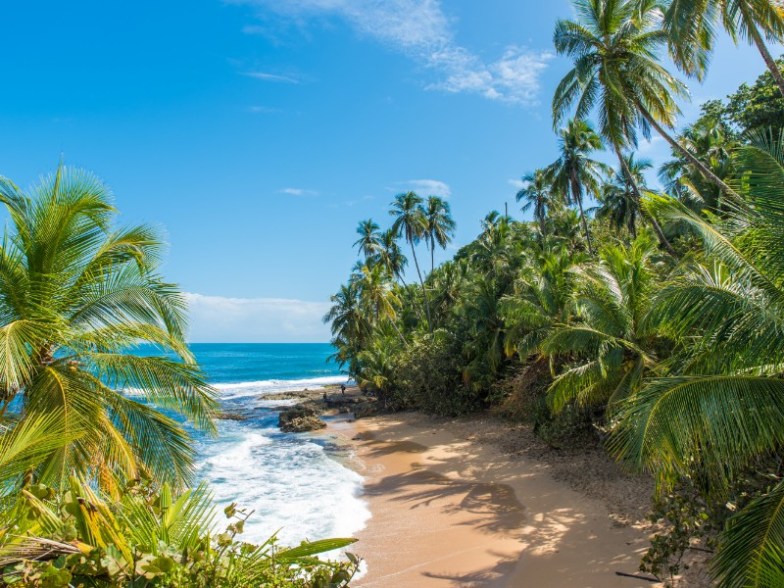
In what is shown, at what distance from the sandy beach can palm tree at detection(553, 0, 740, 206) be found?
10067 millimetres

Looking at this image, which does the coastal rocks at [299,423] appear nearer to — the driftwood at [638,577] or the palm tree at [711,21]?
the driftwood at [638,577]

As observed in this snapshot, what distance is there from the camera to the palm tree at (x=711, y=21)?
416 inches

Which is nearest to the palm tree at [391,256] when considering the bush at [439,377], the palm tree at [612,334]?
the bush at [439,377]

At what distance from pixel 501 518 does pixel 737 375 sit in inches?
318

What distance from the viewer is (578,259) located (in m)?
19.0

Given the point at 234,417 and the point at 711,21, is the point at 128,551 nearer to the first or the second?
the point at 711,21

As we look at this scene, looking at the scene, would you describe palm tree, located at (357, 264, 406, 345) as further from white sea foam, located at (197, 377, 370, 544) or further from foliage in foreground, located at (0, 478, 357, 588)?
foliage in foreground, located at (0, 478, 357, 588)

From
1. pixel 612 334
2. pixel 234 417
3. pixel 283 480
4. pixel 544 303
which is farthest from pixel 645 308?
pixel 234 417

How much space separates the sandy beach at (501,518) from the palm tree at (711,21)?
10307 mm

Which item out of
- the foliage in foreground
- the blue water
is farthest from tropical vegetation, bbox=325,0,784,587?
the blue water

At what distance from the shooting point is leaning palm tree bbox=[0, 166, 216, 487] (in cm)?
543

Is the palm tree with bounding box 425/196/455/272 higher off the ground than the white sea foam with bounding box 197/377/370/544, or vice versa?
the palm tree with bounding box 425/196/455/272

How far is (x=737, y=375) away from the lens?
198 inches

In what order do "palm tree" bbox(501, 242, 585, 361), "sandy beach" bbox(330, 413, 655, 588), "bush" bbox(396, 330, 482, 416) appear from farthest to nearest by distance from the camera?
"bush" bbox(396, 330, 482, 416) < "palm tree" bbox(501, 242, 585, 361) < "sandy beach" bbox(330, 413, 655, 588)
